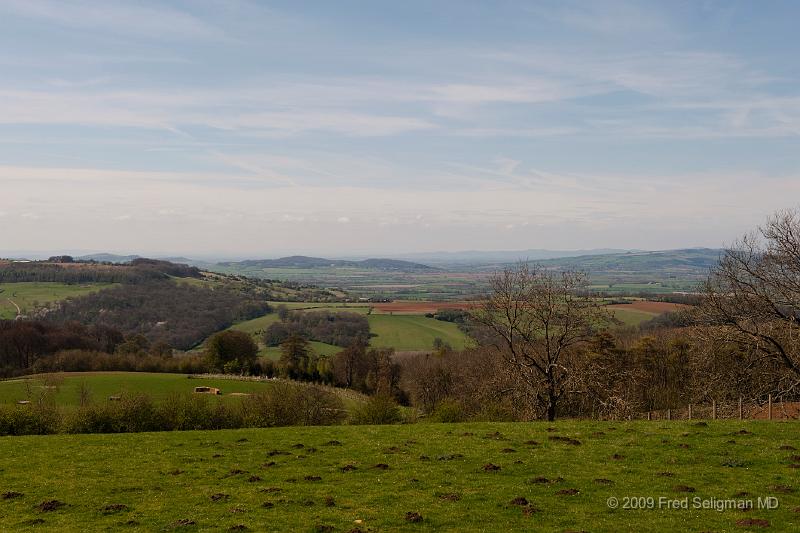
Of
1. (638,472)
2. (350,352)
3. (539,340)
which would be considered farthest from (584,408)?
(350,352)

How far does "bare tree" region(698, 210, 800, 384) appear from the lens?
31047 millimetres

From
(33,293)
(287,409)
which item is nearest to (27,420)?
(287,409)

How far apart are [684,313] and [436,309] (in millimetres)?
129783

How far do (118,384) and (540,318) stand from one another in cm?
6167

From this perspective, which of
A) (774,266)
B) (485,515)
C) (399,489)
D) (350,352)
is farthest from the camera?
(350,352)

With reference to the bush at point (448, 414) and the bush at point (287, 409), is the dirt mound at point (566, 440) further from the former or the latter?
the bush at point (287, 409)

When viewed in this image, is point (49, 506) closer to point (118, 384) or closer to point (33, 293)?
point (118, 384)

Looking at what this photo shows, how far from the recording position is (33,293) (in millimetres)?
165625

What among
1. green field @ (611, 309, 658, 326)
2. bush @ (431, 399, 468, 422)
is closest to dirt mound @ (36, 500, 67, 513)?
bush @ (431, 399, 468, 422)

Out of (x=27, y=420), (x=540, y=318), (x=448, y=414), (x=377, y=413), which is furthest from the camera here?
(x=377, y=413)

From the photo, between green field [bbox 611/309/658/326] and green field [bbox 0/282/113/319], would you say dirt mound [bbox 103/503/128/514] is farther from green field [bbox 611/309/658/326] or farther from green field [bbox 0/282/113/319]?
green field [bbox 0/282/113/319]

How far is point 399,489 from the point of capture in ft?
58.3

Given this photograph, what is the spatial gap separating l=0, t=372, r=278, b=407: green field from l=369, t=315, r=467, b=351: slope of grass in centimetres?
4794

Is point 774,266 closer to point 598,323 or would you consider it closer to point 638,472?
point 598,323
